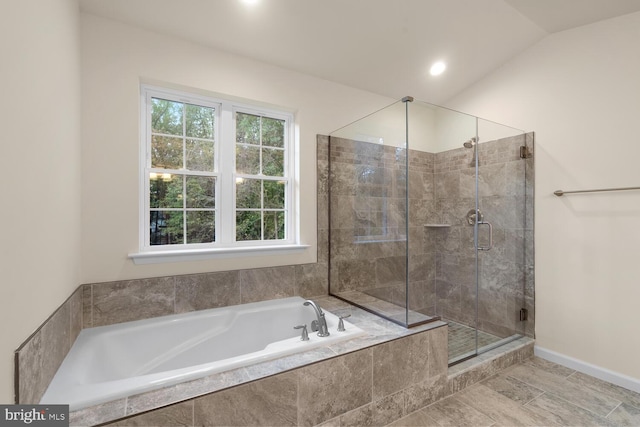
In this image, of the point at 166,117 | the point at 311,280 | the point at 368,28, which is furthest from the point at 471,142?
the point at 166,117

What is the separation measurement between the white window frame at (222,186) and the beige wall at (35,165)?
18.0 inches

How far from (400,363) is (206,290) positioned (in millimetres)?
1472

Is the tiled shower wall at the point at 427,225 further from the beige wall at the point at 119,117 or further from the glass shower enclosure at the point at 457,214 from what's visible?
the beige wall at the point at 119,117

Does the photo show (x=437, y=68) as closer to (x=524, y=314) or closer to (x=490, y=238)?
(x=490, y=238)

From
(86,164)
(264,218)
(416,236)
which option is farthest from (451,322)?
(86,164)

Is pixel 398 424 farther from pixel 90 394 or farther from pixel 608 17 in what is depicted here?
pixel 608 17

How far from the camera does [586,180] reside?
2.38m

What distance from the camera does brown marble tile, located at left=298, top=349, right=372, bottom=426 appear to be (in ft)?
4.99

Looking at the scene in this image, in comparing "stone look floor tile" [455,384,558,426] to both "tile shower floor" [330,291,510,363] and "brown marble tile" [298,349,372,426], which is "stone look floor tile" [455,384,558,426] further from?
"brown marble tile" [298,349,372,426]

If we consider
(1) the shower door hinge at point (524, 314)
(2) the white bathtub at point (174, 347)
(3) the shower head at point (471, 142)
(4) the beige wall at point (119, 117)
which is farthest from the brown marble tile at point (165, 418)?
(3) the shower head at point (471, 142)

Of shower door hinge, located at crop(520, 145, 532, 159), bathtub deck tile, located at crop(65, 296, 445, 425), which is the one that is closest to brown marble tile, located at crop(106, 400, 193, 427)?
bathtub deck tile, located at crop(65, 296, 445, 425)

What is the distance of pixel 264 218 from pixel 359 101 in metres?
1.54

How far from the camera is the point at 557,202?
8.40ft

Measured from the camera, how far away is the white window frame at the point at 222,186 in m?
2.18
